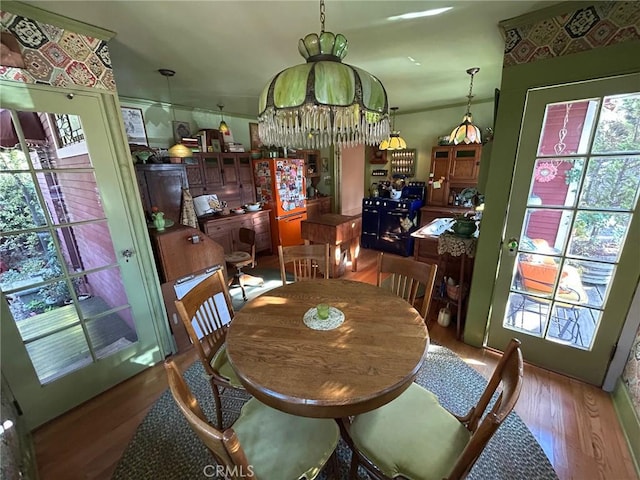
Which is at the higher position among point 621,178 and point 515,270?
point 621,178

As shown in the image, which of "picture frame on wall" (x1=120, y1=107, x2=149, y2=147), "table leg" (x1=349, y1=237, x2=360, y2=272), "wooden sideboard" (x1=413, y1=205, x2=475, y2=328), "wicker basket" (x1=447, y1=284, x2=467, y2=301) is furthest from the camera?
"table leg" (x1=349, y1=237, x2=360, y2=272)

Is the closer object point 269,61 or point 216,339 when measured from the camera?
point 216,339

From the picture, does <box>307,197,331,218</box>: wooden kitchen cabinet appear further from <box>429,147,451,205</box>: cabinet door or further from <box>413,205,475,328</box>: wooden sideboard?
<box>413,205,475,328</box>: wooden sideboard

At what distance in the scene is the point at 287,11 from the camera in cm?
149

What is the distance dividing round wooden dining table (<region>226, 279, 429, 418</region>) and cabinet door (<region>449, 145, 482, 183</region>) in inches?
142

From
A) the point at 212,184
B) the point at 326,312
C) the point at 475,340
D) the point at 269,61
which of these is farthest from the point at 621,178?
the point at 212,184

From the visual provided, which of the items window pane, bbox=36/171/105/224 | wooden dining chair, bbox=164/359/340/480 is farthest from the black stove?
window pane, bbox=36/171/105/224

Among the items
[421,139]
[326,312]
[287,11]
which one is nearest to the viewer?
[326,312]

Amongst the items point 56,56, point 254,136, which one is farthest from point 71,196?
point 254,136

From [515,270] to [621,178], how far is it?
806 millimetres

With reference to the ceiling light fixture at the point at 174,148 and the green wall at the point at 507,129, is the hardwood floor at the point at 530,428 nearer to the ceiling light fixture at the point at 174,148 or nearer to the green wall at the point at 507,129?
the green wall at the point at 507,129

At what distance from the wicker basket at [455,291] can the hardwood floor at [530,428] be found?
568mm

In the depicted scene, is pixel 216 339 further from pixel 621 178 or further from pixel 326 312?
pixel 621 178

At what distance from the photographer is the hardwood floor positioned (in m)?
1.44
